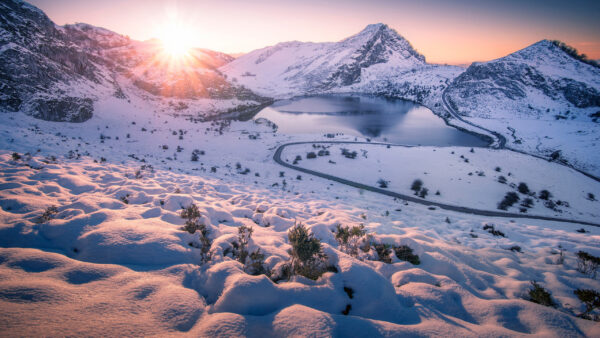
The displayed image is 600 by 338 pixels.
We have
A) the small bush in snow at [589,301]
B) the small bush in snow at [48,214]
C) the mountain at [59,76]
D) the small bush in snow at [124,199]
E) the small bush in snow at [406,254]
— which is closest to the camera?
the small bush in snow at [589,301]

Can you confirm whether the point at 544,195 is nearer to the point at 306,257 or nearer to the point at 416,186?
the point at 416,186

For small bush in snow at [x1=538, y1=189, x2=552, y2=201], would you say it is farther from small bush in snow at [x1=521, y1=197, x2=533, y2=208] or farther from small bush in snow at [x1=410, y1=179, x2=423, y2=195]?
small bush in snow at [x1=410, y1=179, x2=423, y2=195]

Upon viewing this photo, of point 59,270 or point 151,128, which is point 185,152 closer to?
point 151,128

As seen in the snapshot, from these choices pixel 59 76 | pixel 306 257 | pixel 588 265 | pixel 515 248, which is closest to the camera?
pixel 306 257

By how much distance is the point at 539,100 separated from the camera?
5762cm

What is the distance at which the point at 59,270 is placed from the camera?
292 centimetres

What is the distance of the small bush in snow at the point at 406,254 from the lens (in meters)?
5.20

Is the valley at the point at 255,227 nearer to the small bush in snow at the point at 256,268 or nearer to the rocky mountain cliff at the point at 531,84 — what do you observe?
the small bush in snow at the point at 256,268

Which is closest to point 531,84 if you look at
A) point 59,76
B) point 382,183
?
point 382,183

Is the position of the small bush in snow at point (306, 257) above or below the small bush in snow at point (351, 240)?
above

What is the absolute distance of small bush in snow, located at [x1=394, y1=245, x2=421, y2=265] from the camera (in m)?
5.20

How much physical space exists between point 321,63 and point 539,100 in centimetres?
11188

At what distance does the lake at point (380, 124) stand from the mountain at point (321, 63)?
45175 mm

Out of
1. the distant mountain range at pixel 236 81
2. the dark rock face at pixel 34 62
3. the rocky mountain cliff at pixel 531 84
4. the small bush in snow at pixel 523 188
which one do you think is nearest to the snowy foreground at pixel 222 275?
the small bush in snow at pixel 523 188
